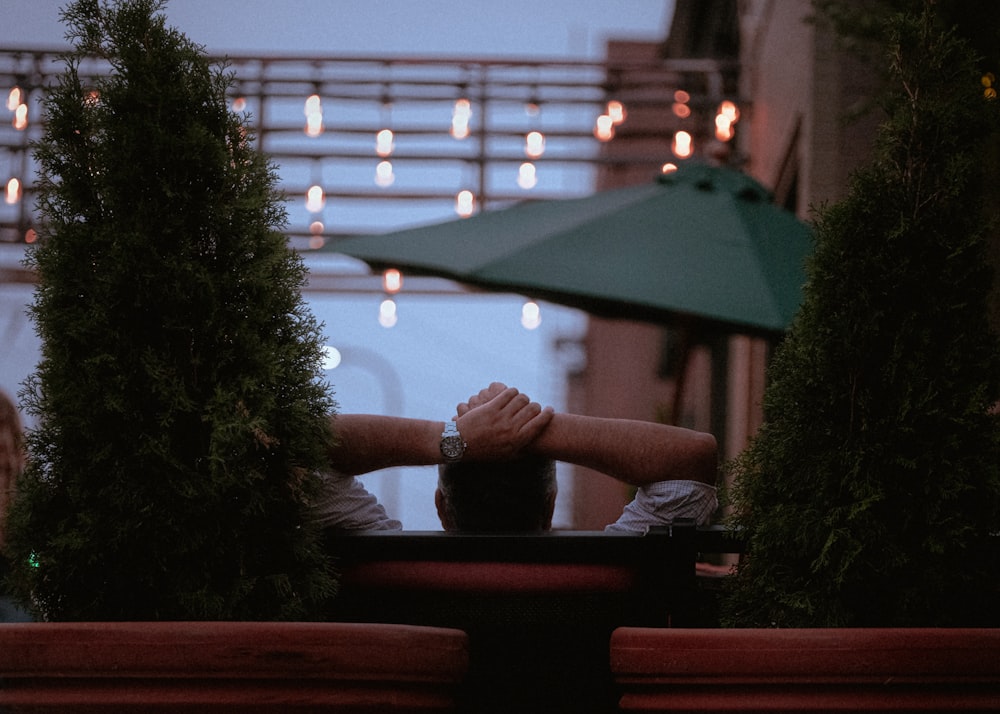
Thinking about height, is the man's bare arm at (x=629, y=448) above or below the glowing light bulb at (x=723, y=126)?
below

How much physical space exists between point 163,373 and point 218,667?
1.62 ft

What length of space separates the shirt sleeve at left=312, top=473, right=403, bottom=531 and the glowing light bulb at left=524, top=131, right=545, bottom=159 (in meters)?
8.69

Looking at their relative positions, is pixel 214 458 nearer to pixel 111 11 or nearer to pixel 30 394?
pixel 30 394

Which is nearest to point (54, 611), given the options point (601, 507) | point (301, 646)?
point (301, 646)

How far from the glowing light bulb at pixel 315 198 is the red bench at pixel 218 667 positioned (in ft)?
30.9

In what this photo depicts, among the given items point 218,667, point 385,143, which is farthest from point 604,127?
point 218,667

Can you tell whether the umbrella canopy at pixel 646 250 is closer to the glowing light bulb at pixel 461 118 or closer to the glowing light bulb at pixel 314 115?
the glowing light bulb at pixel 461 118

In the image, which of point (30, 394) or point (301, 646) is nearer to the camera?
point (301, 646)

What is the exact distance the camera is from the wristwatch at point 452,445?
79.7 inches

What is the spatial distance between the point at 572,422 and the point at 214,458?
643mm

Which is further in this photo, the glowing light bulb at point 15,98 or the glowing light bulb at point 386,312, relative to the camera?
the glowing light bulb at point 386,312

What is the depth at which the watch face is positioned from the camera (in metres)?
2.03

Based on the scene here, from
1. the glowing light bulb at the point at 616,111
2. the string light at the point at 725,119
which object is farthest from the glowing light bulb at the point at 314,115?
the string light at the point at 725,119

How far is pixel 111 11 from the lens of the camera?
198 cm
